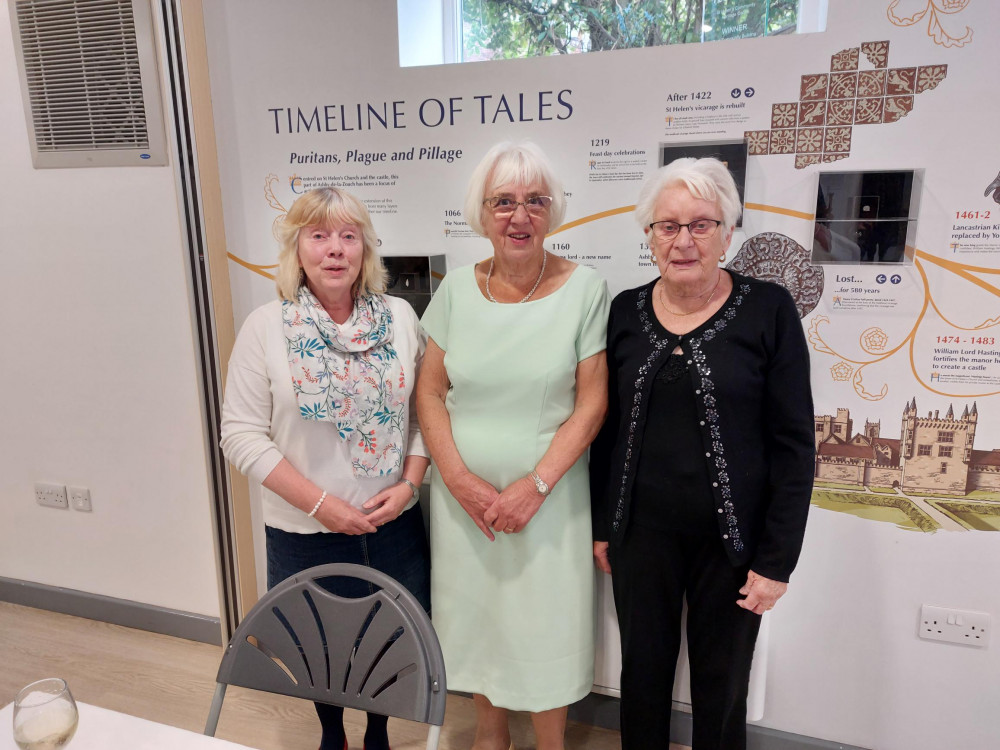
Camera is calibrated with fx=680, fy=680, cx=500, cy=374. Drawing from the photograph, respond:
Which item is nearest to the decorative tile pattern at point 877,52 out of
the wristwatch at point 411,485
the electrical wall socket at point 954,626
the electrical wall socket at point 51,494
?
the electrical wall socket at point 954,626

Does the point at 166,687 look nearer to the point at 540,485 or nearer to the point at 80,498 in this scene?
the point at 80,498

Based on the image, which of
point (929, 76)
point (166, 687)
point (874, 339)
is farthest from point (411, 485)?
point (929, 76)

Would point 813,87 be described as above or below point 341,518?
above

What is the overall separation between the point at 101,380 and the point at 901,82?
9.13 feet

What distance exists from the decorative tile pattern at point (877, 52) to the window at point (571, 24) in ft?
0.46

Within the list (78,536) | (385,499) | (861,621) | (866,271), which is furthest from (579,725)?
(78,536)

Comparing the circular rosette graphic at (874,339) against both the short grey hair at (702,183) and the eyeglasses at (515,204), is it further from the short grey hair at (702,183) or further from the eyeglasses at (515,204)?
the eyeglasses at (515,204)

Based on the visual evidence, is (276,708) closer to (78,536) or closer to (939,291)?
(78,536)

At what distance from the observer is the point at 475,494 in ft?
5.61

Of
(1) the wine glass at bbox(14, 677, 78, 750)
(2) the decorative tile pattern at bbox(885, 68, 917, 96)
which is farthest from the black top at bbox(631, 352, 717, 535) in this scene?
(1) the wine glass at bbox(14, 677, 78, 750)

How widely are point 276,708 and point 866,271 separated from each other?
230cm

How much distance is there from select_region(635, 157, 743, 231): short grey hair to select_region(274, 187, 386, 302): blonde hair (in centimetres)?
71

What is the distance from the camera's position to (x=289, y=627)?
139 centimetres

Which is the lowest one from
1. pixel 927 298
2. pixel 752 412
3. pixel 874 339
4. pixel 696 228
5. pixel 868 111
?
pixel 752 412
